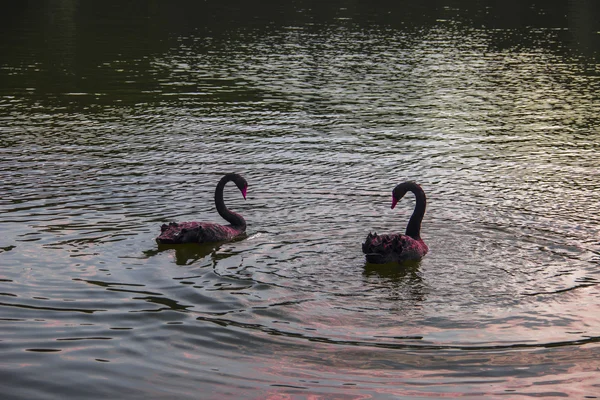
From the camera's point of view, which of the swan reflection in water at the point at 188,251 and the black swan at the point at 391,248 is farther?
the swan reflection in water at the point at 188,251

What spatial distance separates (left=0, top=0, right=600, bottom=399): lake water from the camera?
9.98m

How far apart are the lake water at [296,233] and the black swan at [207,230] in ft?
0.70

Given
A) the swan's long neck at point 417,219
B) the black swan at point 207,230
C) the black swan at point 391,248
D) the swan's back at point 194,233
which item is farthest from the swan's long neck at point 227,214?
the swan's long neck at point 417,219

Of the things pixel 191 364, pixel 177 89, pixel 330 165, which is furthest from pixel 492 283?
pixel 177 89

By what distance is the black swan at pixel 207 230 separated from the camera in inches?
560

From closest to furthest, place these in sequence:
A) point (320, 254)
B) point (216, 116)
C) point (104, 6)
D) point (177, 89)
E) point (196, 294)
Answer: point (196, 294) → point (320, 254) → point (216, 116) → point (177, 89) → point (104, 6)

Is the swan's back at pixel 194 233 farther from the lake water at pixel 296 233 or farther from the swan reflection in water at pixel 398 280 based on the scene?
the swan reflection in water at pixel 398 280

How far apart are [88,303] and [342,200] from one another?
6815 mm

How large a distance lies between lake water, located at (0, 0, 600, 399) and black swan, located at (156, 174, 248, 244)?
21cm

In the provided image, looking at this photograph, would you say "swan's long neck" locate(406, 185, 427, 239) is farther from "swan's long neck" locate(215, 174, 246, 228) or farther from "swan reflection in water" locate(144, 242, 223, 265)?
"swan reflection in water" locate(144, 242, 223, 265)

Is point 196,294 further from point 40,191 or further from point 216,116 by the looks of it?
point 216,116

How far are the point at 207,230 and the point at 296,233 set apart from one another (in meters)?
1.48

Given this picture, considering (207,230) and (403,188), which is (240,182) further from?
(403,188)

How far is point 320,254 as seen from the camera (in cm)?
1373
